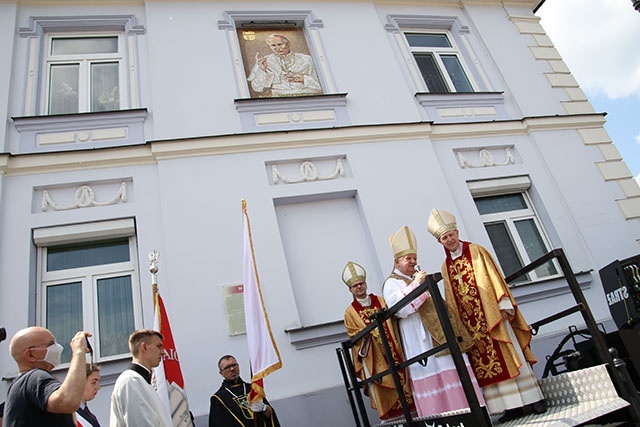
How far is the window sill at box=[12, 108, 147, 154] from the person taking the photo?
5977 millimetres

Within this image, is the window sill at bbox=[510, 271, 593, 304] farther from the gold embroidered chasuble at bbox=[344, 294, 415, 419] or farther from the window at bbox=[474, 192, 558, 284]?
the gold embroidered chasuble at bbox=[344, 294, 415, 419]

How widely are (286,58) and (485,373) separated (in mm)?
5496

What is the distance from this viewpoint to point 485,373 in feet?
12.1

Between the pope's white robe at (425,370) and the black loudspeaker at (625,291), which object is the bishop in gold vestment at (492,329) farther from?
the black loudspeaker at (625,291)

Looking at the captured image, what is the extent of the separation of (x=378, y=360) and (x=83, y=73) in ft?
18.3

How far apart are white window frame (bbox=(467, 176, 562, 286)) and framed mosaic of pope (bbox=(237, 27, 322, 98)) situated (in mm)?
2725

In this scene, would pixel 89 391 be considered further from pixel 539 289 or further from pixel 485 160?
pixel 485 160

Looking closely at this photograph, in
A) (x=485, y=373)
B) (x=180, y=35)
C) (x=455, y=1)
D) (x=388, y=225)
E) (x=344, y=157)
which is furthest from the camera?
(x=455, y=1)

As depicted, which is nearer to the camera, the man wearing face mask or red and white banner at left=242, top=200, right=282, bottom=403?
the man wearing face mask

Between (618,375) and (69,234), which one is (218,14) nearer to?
(69,234)

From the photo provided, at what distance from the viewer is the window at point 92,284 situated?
516 cm

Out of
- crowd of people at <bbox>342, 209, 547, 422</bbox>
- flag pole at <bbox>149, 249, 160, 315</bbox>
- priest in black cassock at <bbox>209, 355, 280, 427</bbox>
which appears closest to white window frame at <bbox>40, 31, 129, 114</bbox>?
flag pole at <bbox>149, 249, 160, 315</bbox>

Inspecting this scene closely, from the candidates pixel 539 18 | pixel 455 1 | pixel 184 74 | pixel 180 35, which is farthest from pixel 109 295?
pixel 539 18

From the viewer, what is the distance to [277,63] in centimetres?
740
